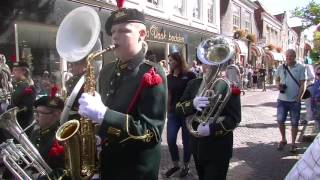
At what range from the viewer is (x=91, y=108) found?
2.25 meters

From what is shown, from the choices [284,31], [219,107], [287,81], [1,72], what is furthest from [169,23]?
[284,31]

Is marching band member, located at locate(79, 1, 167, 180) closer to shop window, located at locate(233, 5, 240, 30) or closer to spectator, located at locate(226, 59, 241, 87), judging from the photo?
spectator, located at locate(226, 59, 241, 87)

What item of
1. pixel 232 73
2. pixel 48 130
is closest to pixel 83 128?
pixel 48 130

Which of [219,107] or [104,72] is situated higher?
[104,72]

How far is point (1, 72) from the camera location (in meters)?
5.69

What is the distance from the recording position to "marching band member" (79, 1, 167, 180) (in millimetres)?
2428

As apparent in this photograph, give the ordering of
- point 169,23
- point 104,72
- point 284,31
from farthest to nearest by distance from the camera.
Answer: point 284,31, point 169,23, point 104,72

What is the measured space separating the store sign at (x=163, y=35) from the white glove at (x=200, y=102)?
40.8ft

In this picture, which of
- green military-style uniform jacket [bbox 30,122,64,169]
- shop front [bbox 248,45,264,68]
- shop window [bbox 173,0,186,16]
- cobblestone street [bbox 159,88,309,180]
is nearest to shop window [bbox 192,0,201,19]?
shop window [bbox 173,0,186,16]

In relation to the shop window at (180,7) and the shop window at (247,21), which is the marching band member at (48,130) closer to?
the shop window at (180,7)

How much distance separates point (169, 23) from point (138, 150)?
16.5 m

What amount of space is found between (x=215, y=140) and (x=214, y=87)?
474 millimetres

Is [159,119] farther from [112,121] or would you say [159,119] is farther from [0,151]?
[0,151]

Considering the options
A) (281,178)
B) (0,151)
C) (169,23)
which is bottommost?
(281,178)
